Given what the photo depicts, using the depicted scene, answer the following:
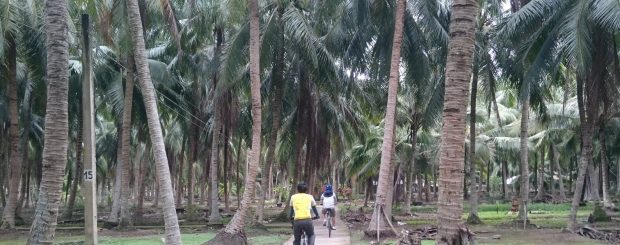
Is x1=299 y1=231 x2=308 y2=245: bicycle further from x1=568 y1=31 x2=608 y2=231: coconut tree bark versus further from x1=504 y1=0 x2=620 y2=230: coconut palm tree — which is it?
x1=568 y1=31 x2=608 y2=231: coconut tree bark

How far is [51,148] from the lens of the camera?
1098cm

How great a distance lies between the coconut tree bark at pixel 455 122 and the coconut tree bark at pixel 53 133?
6.52 meters

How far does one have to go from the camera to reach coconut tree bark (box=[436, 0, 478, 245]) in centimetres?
833

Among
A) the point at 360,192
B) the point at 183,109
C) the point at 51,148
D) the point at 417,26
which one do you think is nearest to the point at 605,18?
the point at 417,26

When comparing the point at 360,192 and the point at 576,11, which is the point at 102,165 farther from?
the point at 576,11

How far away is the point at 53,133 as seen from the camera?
1099 cm

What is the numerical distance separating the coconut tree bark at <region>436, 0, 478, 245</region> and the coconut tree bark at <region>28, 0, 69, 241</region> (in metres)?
6.52

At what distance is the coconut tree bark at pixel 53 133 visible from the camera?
35.9 ft

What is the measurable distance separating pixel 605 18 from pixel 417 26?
668 centimetres

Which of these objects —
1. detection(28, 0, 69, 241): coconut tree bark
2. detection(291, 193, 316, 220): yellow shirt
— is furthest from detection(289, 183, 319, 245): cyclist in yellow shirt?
detection(28, 0, 69, 241): coconut tree bark

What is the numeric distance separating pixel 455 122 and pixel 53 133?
6841 millimetres

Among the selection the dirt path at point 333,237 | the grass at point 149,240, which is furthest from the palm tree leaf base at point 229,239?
the grass at point 149,240

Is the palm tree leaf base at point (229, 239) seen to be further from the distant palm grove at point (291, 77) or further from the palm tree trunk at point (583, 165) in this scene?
the palm tree trunk at point (583, 165)

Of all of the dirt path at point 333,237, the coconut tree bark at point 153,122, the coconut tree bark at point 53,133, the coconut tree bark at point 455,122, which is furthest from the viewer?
the dirt path at point 333,237
